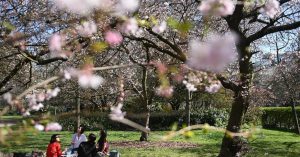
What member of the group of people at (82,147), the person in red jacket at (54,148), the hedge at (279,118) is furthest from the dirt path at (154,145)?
the hedge at (279,118)

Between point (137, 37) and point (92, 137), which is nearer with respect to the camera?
point (92, 137)

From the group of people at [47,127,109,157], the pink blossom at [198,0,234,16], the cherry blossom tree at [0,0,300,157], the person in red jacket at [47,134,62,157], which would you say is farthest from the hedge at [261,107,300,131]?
the pink blossom at [198,0,234,16]

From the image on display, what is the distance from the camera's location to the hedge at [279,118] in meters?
30.7

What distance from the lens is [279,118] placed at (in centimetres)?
3253

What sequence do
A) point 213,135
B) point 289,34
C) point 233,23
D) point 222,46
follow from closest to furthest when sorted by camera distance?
point 222,46 → point 233,23 → point 289,34 → point 213,135

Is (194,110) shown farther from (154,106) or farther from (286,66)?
(286,66)

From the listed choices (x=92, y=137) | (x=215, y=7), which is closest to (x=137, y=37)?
(x=92, y=137)

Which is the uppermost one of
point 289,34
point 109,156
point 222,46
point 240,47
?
point 289,34

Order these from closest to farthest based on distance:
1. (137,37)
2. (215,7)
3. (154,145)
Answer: (215,7) < (137,37) < (154,145)

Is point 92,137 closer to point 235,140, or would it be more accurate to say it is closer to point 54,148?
point 54,148

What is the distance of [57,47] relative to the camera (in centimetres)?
229

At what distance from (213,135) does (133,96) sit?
30.5 feet

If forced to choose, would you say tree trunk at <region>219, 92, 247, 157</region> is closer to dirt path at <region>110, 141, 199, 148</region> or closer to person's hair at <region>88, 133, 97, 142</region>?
person's hair at <region>88, 133, 97, 142</region>

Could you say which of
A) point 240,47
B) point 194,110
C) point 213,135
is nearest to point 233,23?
point 240,47
